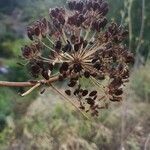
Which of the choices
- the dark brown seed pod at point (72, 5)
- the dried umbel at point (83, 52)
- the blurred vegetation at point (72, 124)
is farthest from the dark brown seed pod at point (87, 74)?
the blurred vegetation at point (72, 124)

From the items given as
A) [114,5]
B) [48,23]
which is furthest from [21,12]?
[48,23]

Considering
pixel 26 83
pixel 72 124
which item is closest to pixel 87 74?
pixel 26 83

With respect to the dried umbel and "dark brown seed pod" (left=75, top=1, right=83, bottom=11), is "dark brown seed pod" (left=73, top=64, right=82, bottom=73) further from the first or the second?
"dark brown seed pod" (left=75, top=1, right=83, bottom=11)

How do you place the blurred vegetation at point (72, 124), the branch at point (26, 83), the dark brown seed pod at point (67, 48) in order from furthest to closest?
the blurred vegetation at point (72, 124) < the dark brown seed pod at point (67, 48) < the branch at point (26, 83)

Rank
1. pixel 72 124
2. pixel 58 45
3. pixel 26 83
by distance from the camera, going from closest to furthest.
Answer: pixel 26 83, pixel 58 45, pixel 72 124

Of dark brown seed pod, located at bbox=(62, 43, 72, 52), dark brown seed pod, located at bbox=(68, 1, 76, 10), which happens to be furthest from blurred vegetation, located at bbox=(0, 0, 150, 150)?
dark brown seed pod, located at bbox=(62, 43, 72, 52)

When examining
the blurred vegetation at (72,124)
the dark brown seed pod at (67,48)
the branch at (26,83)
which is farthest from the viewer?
the blurred vegetation at (72,124)

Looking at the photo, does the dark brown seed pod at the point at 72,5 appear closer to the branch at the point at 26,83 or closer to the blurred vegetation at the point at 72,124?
the branch at the point at 26,83

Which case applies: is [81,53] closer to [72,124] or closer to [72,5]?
[72,5]

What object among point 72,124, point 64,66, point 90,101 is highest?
point 64,66
